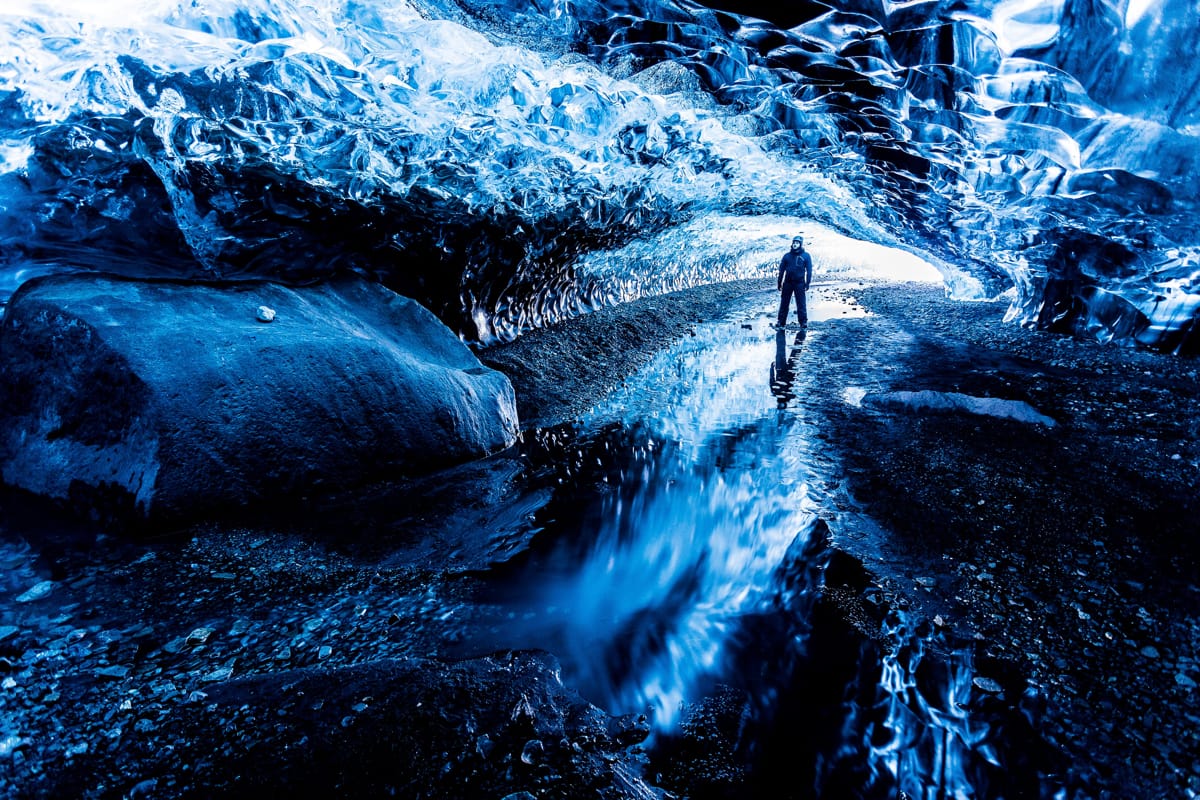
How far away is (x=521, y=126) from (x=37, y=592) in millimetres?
5281

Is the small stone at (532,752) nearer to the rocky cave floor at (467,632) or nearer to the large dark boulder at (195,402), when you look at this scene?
the rocky cave floor at (467,632)

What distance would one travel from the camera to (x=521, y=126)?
5.60m

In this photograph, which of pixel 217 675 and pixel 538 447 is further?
pixel 538 447

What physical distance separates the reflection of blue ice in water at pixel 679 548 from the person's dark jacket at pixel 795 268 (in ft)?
16.8

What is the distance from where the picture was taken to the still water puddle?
5.32 ft

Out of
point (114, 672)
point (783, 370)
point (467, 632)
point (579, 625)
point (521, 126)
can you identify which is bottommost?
point (783, 370)

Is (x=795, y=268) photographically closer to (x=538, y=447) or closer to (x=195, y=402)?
(x=538, y=447)

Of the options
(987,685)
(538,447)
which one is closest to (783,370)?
(538,447)

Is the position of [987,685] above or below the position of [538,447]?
above

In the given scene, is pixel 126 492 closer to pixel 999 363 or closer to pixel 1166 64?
pixel 1166 64

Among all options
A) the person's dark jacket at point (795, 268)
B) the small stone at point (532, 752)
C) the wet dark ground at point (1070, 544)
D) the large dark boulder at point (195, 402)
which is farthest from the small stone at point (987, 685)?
the person's dark jacket at point (795, 268)

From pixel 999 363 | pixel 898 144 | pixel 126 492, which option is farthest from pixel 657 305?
pixel 126 492

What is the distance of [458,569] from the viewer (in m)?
2.46

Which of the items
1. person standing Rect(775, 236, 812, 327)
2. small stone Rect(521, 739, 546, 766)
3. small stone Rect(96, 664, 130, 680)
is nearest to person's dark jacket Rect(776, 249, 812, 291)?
person standing Rect(775, 236, 812, 327)
